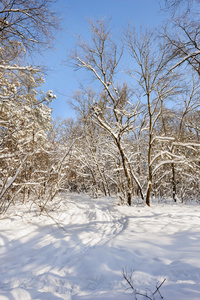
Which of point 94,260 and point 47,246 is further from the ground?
point 94,260

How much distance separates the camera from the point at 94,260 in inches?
87.9

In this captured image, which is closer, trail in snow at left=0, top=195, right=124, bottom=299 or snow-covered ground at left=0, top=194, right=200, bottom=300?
snow-covered ground at left=0, top=194, right=200, bottom=300

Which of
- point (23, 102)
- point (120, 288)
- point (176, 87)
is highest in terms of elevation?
point (176, 87)

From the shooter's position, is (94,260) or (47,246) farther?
(47,246)

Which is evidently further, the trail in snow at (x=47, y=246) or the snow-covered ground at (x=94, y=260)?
the trail in snow at (x=47, y=246)

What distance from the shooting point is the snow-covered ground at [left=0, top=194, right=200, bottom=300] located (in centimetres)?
166

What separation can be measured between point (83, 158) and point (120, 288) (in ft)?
35.3

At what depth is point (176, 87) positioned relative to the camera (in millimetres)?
6277

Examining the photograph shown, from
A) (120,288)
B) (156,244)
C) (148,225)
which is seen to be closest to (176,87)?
(148,225)

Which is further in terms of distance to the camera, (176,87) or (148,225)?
(176,87)

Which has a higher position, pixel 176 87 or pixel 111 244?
pixel 176 87

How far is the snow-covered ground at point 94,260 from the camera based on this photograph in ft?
5.46

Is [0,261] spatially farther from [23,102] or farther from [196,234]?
[23,102]

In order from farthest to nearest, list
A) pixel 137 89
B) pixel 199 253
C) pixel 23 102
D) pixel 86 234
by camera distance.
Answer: pixel 137 89
pixel 23 102
pixel 86 234
pixel 199 253
